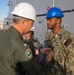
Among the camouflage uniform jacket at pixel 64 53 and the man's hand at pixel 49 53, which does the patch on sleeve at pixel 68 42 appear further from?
the man's hand at pixel 49 53

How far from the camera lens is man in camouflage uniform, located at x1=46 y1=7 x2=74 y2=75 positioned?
3097 millimetres

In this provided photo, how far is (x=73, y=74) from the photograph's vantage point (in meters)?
3.13

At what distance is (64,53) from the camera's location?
3148 millimetres

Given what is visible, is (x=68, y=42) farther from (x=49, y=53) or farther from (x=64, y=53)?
(x=49, y=53)

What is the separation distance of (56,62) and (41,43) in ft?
5.60

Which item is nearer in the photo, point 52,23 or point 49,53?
point 49,53

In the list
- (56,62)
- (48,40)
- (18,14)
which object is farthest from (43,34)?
(18,14)

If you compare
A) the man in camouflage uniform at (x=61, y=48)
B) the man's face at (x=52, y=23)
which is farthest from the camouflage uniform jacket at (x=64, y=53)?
the man's face at (x=52, y=23)

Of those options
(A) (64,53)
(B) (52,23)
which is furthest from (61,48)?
(B) (52,23)

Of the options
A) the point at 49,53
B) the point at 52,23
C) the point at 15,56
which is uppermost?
the point at 52,23

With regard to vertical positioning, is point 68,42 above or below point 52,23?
below

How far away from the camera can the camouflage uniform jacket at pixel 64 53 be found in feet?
10.1

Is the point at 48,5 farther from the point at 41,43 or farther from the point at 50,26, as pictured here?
the point at 50,26

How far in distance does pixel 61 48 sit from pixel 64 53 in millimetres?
110
